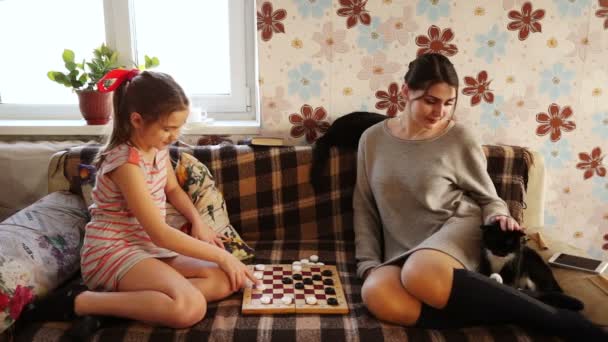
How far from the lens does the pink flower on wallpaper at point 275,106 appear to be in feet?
6.59

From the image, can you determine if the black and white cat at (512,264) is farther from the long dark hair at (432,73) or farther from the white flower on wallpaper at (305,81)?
the white flower on wallpaper at (305,81)

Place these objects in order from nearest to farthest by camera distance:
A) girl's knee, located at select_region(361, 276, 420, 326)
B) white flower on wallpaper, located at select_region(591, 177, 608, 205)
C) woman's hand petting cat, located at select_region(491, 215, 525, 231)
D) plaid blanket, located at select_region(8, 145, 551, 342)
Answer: girl's knee, located at select_region(361, 276, 420, 326)
woman's hand petting cat, located at select_region(491, 215, 525, 231)
plaid blanket, located at select_region(8, 145, 551, 342)
white flower on wallpaper, located at select_region(591, 177, 608, 205)

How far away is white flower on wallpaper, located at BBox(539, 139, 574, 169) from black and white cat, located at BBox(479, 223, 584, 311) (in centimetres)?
78

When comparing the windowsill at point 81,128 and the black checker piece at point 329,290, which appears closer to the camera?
the black checker piece at point 329,290

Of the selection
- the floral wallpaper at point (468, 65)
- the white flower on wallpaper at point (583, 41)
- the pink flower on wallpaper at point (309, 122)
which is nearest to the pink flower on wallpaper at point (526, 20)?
the floral wallpaper at point (468, 65)

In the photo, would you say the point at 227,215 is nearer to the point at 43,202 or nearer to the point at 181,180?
the point at 181,180

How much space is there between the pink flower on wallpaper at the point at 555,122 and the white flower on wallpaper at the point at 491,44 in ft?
1.07

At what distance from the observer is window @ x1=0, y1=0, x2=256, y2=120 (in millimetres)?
2186

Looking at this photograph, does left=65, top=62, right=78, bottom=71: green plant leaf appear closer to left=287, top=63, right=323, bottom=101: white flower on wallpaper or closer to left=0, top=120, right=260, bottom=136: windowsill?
left=0, top=120, right=260, bottom=136: windowsill

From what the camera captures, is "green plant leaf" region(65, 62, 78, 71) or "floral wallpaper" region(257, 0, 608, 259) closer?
"floral wallpaper" region(257, 0, 608, 259)

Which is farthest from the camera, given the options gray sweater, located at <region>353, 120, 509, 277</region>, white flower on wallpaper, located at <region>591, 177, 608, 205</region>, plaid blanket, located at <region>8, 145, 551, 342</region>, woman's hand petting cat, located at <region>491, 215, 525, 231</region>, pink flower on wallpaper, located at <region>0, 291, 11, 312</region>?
white flower on wallpaper, located at <region>591, 177, 608, 205</region>

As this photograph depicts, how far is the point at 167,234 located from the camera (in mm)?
1356

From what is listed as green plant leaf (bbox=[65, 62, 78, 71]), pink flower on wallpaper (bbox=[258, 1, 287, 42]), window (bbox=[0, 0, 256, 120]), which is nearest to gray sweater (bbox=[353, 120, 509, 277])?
pink flower on wallpaper (bbox=[258, 1, 287, 42])

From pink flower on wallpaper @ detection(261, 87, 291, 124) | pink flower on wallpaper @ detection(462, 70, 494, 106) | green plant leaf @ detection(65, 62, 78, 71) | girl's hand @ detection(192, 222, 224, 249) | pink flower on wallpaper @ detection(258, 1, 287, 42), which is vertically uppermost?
pink flower on wallpaper @ detection(258, 1, 287, 42)
